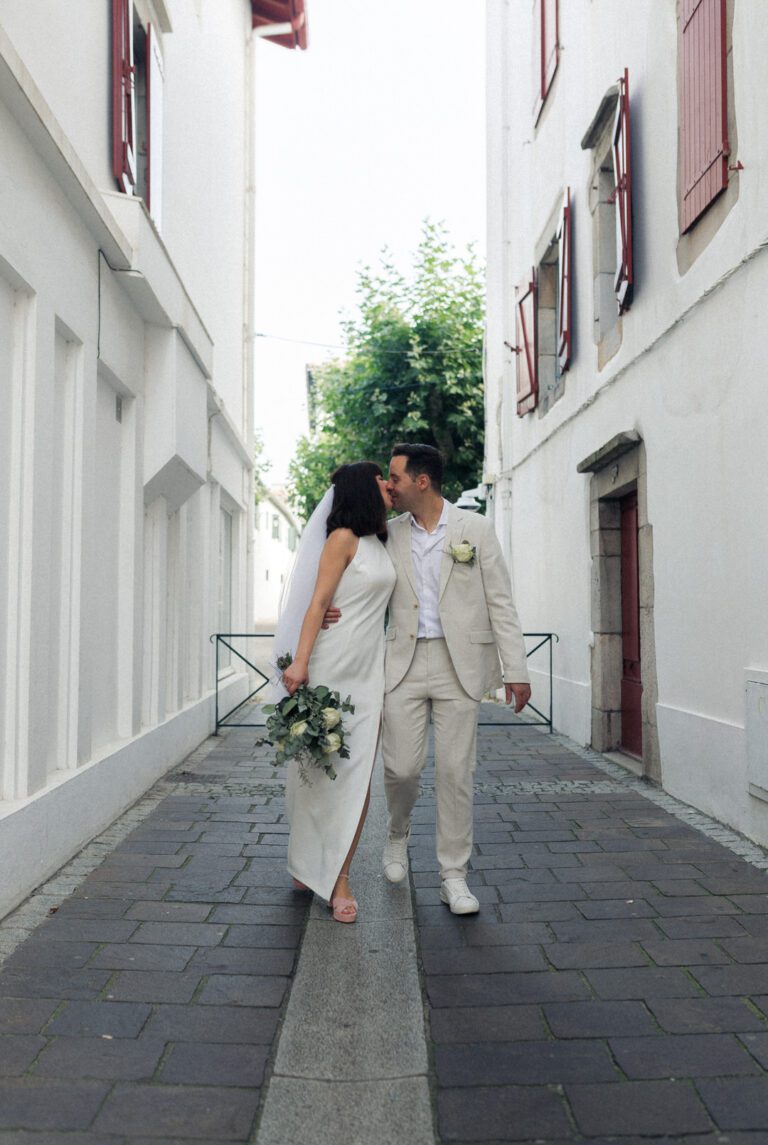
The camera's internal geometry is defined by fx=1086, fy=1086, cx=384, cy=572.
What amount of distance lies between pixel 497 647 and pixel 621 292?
4.40m

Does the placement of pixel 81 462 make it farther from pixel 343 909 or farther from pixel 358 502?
pixel 343 909

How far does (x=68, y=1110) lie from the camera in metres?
2.59

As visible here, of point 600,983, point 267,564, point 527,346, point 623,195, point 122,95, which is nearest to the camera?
point 600,983

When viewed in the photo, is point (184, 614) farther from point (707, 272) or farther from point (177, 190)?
point (707, 272)

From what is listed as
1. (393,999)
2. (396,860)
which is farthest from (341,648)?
(393,999)

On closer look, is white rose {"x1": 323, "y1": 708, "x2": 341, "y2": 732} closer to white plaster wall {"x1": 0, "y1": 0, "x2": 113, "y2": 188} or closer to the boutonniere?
the boutonniere

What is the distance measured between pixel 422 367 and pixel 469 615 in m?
18.2

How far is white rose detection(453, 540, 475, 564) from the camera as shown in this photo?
172 inches

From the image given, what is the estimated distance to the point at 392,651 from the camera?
444 cm

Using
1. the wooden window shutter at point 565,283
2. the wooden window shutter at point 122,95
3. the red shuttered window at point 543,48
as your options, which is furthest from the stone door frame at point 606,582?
the red shuttered window at point 543,48

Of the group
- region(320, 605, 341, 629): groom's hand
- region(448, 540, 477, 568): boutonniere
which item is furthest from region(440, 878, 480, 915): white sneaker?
region(448, 540, 477, 568): boutonniere

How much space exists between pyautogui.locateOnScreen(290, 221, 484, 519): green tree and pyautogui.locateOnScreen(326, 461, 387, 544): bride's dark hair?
17740 millimetres

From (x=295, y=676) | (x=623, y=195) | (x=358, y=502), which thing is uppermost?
(x=623, y=195)

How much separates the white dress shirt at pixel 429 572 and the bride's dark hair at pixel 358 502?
0.66ft
